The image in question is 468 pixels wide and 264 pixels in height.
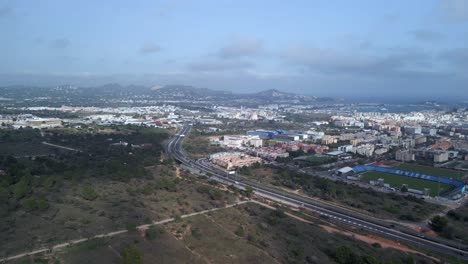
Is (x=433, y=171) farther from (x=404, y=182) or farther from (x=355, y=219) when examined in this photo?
(x=355, y=219)

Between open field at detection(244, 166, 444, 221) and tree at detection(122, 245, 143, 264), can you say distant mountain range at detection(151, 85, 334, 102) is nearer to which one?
open field at detection(244, 166, 444, 221)

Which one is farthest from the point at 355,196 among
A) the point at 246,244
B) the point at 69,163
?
the point at 69,163

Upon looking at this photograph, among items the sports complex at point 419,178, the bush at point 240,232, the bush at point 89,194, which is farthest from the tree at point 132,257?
the sports complex at point 419,178

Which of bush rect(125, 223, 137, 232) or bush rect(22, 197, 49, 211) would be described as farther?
bush rect(22, 197, 49, 211)

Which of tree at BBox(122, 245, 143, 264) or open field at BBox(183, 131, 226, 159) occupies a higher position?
tree at BBox(122, 245, 143, 264)

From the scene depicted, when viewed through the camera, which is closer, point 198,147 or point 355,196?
point 355,196

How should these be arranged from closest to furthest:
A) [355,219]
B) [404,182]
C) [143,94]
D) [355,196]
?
[355,219] → [355,196] → [404,182] → [143,94]

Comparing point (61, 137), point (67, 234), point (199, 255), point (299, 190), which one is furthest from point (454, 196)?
point (61, 137)

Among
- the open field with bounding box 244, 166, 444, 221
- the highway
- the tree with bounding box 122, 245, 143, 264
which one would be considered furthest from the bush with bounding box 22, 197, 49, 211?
the open field with bounding box 244, 166, 444, 221

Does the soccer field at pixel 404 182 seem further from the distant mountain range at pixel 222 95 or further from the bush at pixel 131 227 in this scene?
the distant mountain range at pixel 222 95
